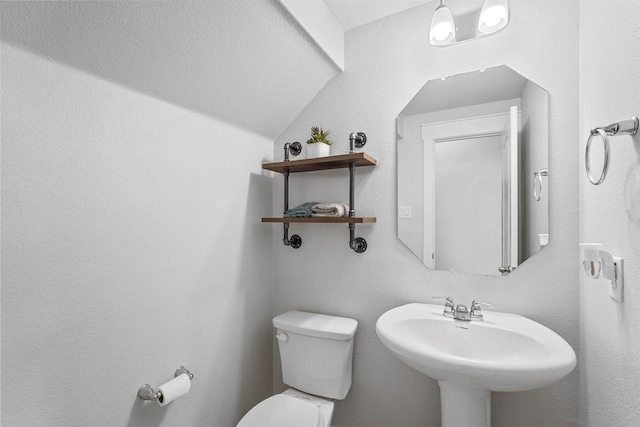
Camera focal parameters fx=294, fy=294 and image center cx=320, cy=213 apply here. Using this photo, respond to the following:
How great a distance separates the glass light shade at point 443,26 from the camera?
128cm

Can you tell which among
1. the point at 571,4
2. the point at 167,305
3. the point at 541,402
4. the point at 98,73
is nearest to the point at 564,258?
the point at 541,402

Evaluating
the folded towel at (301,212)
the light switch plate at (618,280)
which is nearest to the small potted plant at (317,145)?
the folded towel at (301,212)

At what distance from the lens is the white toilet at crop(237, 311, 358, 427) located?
1348 millimetres

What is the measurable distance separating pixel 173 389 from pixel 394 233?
115 cm

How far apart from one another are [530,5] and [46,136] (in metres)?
1.85

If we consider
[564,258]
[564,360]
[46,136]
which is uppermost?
[46,136]

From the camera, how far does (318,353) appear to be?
1452 millimetres

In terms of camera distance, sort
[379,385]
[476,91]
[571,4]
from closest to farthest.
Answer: [571,4], [476,91], [379,385]

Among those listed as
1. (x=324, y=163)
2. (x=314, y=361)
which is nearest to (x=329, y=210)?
(x=324, y=163)

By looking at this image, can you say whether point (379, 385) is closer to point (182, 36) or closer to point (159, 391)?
point (159, 391)

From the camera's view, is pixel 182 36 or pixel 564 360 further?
pixel 182 36

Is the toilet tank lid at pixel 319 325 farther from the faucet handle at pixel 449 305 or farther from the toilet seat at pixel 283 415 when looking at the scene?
the faucet handle at pixel 449 305

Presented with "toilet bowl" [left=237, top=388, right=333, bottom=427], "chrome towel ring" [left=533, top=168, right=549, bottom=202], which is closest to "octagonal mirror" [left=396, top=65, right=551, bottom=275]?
"chrome towel ring" [left=533, top=168, right=549, bottom=202]

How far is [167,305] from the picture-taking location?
1.19 meters
